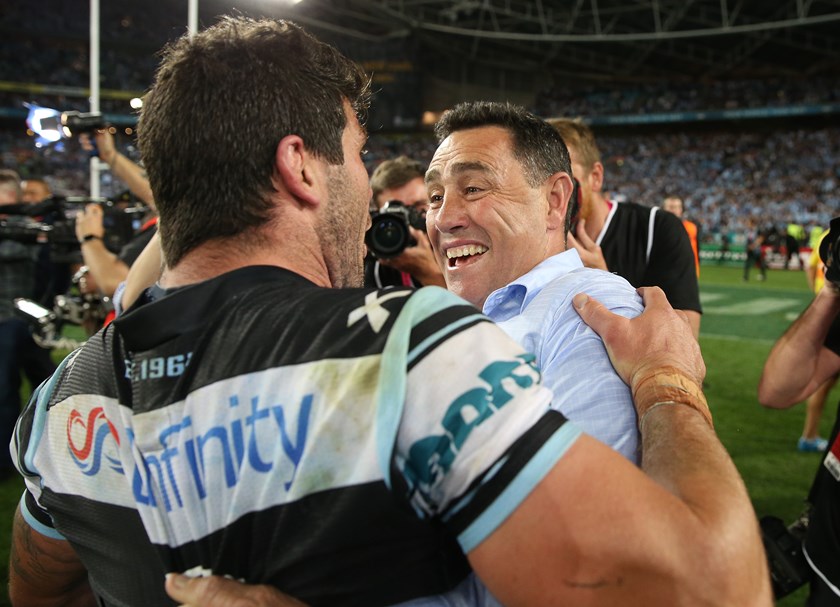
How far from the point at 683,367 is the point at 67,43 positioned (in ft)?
122

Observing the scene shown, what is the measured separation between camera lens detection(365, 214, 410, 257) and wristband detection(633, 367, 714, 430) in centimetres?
176

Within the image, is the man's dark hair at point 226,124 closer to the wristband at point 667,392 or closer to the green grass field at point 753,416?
the wristband at point 667,392

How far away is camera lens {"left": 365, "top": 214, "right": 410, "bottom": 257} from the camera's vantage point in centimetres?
287

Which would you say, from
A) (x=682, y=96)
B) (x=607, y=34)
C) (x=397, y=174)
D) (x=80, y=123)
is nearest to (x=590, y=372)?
(x=397, y=174)

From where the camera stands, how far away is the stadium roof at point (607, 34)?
89.4 feet

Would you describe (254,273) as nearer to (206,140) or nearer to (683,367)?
(206,140)

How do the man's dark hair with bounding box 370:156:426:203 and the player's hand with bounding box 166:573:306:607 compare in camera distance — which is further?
the man's dark hair with bounding box 370:156:426:203

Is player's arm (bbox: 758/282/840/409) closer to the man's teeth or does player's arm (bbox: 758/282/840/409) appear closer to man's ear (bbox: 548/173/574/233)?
man's ear (bbox: 548/173/574/233)

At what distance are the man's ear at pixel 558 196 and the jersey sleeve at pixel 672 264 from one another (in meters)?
1.66

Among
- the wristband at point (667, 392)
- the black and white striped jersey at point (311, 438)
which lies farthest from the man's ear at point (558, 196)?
the black and white striped jersey at point (311, 438)

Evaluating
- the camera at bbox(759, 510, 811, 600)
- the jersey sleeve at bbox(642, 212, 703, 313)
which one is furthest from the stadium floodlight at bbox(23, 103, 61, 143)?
the camera at bbox(759, 510, 811, 600)

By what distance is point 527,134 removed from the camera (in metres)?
2.06

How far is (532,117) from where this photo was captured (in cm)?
207

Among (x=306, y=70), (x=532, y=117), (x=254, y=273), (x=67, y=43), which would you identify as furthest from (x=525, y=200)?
(x=67, y=43)
